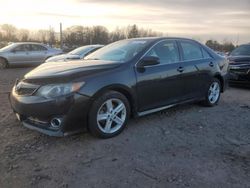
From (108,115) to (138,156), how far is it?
87 centimetres

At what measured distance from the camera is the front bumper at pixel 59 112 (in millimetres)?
4273

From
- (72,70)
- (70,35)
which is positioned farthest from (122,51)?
(70,35)

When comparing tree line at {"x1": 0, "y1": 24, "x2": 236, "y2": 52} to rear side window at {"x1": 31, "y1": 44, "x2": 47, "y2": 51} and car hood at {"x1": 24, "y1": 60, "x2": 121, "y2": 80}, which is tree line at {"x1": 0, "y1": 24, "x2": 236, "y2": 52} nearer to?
rear side window at {"x1": 31, "y1": 44, "x2": 47, "y2": 51}

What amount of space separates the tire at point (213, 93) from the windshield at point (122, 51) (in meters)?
1.98

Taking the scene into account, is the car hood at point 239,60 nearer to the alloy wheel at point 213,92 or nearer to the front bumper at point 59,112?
the alloy wheel at point 213,92

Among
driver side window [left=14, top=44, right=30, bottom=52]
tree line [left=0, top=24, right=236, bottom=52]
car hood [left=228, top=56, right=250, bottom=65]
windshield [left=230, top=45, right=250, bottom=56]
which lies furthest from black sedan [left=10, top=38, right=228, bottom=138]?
tree line [left=0, top=24, right=236, bottom=52]

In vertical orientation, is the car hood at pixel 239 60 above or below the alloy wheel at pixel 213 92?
above

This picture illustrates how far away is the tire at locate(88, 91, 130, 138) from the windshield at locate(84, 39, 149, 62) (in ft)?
2.44

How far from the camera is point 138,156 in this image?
4145mm

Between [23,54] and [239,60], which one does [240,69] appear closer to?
[239,60]

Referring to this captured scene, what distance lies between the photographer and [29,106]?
4426mm

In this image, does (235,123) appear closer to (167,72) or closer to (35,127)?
(167,72)

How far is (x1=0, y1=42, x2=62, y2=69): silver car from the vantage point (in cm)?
1624

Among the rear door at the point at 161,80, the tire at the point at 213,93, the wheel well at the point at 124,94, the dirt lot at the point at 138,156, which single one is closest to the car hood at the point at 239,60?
the tire at the point at 213,93
